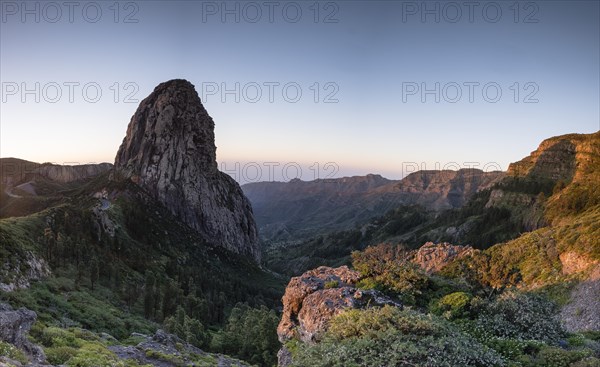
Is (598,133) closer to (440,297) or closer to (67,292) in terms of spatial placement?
(440,297)

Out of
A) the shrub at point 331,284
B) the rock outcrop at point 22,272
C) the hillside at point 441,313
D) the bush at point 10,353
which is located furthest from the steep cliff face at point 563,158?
the bush at point 10,353

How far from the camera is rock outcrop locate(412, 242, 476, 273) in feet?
145

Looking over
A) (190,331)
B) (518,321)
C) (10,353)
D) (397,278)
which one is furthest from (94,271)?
(518,321)

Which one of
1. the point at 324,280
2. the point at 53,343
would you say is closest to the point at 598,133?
the point at 324,280

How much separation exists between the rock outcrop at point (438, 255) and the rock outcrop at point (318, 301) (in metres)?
21.7

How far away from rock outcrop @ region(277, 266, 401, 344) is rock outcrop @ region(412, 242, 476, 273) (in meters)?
21.7

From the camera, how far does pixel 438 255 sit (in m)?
46.9

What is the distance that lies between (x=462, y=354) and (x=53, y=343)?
993 inches

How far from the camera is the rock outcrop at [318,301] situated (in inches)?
793

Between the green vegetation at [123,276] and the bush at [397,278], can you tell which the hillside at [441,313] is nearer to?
the bush at [397,278]

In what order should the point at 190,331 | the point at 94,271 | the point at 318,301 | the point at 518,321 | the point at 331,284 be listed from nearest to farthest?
the point at 518,321, the point at 318,301, the point at 331,284, the point at 190,331, the point at 94,271

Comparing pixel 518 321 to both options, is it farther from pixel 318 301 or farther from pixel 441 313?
pixel 318 301

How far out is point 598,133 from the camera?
156125mm

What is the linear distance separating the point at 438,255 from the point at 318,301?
29682 mm
